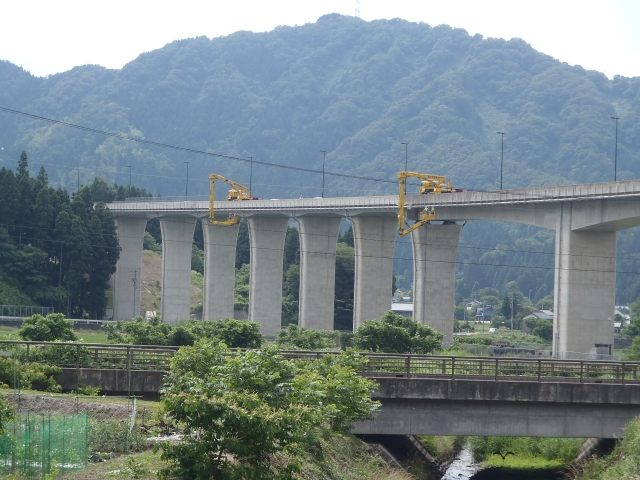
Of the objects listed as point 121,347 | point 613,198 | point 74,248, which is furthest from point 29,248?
point 121,347

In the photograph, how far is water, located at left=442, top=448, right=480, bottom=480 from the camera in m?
39.1

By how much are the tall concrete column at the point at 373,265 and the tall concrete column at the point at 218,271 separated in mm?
17820

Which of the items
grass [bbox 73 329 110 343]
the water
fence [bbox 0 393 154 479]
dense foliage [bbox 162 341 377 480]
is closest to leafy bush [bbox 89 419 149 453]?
fence [bbox 0 393 154 479]

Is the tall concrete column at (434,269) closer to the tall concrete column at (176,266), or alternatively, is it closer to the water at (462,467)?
the water at (462,467)

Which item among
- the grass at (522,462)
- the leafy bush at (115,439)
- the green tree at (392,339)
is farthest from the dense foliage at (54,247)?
the leafy bush at (115,439)

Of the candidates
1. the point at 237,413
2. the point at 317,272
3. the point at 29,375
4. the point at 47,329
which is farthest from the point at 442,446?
the point at 317,272

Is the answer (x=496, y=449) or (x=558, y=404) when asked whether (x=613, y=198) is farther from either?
(x=558, y=404)

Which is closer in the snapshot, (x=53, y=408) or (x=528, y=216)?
(x=53, y=408)

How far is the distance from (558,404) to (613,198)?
24702 mm

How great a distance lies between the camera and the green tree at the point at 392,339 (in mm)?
53688

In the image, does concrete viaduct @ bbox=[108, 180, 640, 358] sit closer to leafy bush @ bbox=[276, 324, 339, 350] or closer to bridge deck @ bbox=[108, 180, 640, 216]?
bridge deck @ bbox=[108, 180, 640, 216]

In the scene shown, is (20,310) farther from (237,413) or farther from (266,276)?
(237,413)

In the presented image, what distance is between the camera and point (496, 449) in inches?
1738

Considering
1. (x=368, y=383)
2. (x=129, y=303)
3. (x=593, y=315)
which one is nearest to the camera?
(x=368, y=383)
